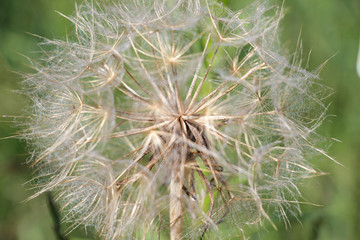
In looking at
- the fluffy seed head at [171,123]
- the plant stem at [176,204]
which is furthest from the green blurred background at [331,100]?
the plant stem at [176,204]

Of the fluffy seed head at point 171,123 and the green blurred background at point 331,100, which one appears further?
the green blurred background at point 331,100

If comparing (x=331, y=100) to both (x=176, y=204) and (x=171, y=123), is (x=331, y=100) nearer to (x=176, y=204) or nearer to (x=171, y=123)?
(x=171, y=123)

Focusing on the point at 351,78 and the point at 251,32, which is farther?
the point at 351,78

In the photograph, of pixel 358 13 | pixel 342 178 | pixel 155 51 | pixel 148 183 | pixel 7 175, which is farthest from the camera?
pixel 358 13

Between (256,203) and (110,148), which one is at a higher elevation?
Result: (110,148)

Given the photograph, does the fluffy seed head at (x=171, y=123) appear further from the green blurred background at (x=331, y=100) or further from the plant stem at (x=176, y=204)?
the green blurred background at (x=331, y=100)

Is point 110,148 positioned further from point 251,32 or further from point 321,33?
point 321,33

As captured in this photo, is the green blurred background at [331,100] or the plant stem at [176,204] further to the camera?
the green blurred background at [331,100]

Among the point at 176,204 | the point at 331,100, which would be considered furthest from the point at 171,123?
the point at 331,100

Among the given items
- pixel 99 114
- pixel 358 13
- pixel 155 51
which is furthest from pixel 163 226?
pixel 358 13
